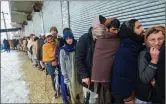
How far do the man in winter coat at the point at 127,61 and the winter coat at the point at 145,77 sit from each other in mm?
62

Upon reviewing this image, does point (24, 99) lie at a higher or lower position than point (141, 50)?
lower

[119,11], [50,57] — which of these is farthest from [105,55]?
[50,57]

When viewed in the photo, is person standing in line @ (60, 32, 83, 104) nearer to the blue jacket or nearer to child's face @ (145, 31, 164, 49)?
the blue jacket

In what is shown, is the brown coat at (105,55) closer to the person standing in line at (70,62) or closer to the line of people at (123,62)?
the line of people at (123,62)

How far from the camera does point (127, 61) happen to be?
6.99ft

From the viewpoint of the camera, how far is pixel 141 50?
216 cm

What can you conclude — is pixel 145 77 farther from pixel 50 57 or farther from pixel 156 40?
pixel 50 57

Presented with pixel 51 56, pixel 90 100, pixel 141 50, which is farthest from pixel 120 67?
pixel 51 56

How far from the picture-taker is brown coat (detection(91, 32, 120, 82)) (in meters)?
2.37

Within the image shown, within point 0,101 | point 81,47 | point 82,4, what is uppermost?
point 82,4

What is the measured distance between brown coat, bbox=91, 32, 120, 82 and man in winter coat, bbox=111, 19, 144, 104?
0.11 meters

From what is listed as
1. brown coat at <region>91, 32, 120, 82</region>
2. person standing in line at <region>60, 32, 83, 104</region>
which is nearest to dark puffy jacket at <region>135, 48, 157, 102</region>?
brown coat at <region>91, 32, 120, 82</region>

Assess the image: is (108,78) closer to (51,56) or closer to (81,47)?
(81,47)

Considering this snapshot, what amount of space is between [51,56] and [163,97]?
3.27 meters
